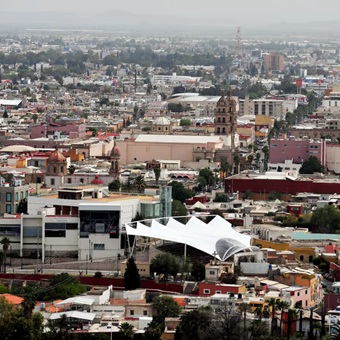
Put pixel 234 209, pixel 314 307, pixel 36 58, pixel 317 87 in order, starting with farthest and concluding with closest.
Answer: pixel 36 58 → pixel 317 87 → pixel 234 209 → pixel 314 307

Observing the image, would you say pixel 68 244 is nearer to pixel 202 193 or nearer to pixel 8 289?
pixel 8 289

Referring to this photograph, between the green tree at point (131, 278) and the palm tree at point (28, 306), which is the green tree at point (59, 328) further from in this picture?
the green tree at point (131, 278)

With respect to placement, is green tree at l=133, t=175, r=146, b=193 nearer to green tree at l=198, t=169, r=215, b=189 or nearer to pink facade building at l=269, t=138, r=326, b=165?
green tree at l=198, t=169, r=215, b=189

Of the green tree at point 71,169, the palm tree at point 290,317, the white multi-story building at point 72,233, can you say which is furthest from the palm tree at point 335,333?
the green tree at point 71,169

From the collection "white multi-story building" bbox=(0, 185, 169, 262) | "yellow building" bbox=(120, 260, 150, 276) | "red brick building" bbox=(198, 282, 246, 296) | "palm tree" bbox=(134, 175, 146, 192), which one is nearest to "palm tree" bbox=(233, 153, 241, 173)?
"palm tree" bbox=(134, 175, 146, 192)

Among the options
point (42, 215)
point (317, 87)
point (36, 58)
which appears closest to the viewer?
point (42, 215)

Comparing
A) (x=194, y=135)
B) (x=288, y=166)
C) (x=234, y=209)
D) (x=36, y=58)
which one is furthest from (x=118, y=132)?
(x=36, y=58)

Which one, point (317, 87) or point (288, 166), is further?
point (317, 87)

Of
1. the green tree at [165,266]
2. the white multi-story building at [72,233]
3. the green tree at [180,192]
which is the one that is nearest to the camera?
the green tree at [165,266]

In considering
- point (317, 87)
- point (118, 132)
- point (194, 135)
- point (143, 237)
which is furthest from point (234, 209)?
point (317, 87)
